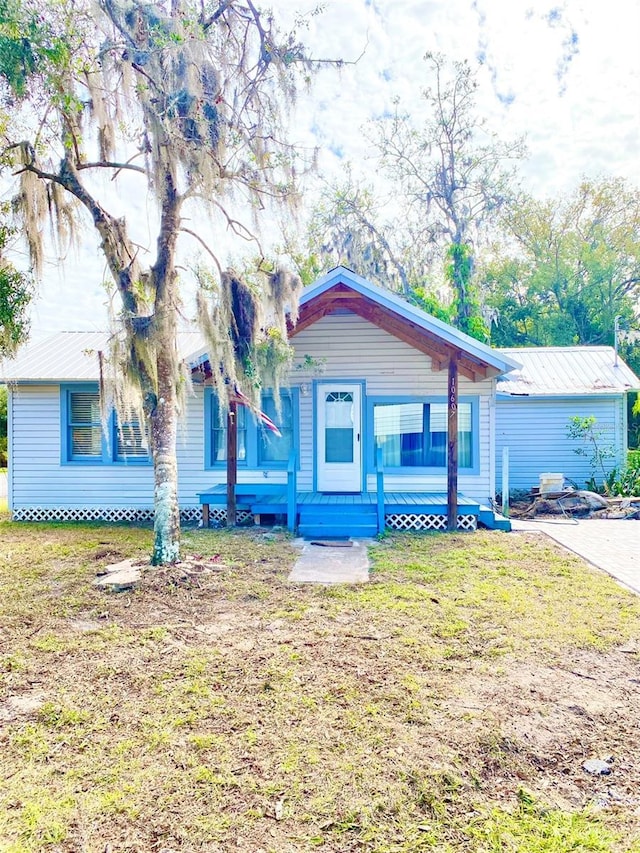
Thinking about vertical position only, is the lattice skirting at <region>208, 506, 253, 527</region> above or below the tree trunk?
below

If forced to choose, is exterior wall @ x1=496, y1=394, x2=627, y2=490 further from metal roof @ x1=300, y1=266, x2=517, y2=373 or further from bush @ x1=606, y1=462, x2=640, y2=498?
metal roof @ x1=300, y1=266, x2=517, y2=373

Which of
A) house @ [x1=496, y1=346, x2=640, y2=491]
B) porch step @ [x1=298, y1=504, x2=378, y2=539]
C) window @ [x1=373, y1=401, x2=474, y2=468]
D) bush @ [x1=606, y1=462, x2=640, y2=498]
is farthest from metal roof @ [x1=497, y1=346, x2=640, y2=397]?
porch step @ [x1=298, y1=504, x2=378, y2=539]

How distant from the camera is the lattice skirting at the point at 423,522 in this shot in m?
8.42

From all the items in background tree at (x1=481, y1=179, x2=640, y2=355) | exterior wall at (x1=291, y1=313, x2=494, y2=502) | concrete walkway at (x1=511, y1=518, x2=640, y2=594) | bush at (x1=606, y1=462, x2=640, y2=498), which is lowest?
concrete walkway at (x1=511, y1=518, x2=640, y2=594)

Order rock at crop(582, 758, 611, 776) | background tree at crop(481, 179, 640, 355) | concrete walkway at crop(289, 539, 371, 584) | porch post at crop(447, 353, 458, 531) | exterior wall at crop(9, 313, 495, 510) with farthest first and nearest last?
background tree at crop(481, 179, 640, 355), exterior wall at crop(9, 313, 495, 510), porch post at crop(447, 353, 458, 531), concrete walkway at crop(289, 539, 371, 584), rock at crop(582, 758, 611, 776)

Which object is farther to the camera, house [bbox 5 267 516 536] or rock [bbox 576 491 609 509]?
rock [bbox 576 491 609 509]

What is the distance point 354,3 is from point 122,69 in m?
4.11

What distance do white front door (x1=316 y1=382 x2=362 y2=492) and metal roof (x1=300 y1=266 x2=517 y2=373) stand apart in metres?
2.01

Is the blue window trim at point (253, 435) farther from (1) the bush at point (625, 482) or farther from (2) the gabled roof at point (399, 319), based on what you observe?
(1) the bush at point (625, 482)

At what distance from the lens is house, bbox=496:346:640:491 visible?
12.1 m

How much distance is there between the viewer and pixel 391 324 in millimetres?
8859

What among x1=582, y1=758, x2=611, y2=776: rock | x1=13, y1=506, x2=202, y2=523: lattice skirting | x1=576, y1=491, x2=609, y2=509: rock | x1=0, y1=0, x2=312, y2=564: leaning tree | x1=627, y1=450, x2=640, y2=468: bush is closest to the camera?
x1=582, y1=758, x2=611, y2=776: rock

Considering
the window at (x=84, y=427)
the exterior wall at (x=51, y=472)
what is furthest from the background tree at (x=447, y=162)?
the exterior wall at (x=51, y=472)

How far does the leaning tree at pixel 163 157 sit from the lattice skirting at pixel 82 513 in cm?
433
